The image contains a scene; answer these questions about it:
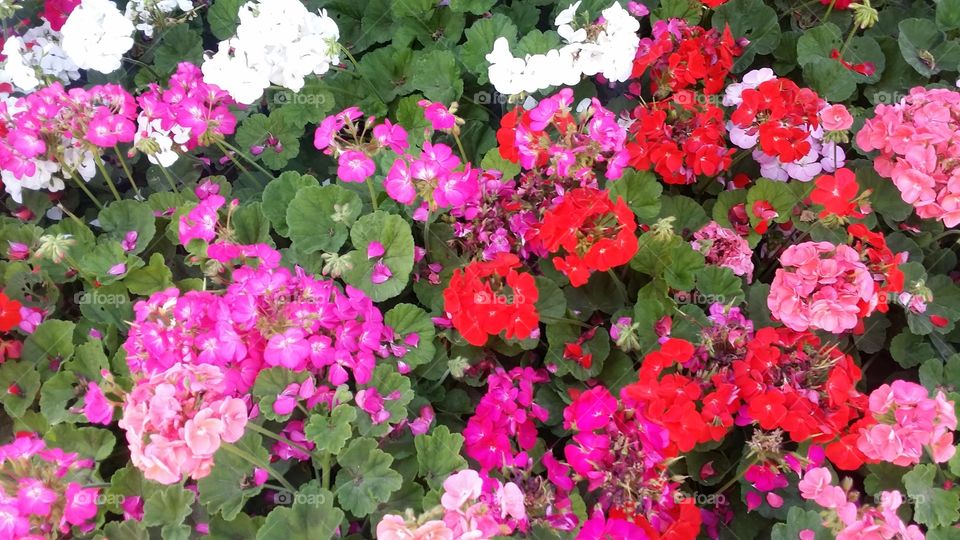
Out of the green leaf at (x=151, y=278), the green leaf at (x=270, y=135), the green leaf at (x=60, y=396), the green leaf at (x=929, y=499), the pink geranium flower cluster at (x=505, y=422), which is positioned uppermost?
the green leaf at (x=270, y=135)

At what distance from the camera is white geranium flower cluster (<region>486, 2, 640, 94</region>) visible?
2.15 metres

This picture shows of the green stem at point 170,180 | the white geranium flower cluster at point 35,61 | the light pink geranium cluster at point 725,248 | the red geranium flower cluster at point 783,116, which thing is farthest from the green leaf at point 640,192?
Result: the white geranium flower cluster at point 35,61

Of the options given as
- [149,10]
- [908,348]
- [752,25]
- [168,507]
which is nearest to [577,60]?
[752,25]

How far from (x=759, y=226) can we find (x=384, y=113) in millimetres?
1240

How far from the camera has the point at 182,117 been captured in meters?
2.07

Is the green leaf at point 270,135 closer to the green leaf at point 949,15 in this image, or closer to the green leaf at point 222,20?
the green leaf at point 222,20

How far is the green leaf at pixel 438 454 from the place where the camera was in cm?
176

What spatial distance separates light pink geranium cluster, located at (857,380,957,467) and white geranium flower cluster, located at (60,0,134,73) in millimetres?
2250

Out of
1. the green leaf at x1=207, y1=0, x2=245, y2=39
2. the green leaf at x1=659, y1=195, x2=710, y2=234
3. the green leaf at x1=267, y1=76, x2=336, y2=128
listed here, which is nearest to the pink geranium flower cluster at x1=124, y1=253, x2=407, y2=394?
the green leaf at x1=267, y1=76, x2=336, y2=128

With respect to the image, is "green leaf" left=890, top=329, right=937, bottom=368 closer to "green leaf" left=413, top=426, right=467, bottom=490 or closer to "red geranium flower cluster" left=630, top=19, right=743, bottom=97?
"red geranium flower cluster" left=630, top=19, right=743, bottom=97

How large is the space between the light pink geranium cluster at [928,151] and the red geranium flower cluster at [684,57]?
20.2 inches

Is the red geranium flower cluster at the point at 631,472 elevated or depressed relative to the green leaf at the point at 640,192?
depressed

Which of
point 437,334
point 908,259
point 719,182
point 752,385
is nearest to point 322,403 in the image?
point 437,334

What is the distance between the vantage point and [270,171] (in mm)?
2574
